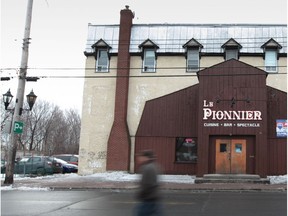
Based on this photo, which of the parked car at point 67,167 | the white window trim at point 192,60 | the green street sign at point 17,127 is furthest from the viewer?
the parked car at point 67,167

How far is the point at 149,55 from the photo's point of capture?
31.5 meters

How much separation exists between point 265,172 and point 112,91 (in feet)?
40.6

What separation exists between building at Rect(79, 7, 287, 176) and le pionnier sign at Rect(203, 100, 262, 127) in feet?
0.20

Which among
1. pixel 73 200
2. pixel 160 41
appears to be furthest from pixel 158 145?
pixel 73 200

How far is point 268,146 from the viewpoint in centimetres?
2708

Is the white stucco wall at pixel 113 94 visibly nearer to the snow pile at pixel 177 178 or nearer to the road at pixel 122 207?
the snow pile at pixel 177 178

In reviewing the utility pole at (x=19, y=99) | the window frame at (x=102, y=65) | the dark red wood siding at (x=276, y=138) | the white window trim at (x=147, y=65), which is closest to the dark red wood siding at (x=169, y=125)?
the white window trim at (x=147, y=65)

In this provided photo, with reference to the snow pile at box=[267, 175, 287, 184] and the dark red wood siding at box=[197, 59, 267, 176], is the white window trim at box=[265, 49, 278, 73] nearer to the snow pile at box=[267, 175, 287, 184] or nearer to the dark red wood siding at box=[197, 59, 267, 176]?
the dark red wood siding at box=[197, 59, 267, 176]

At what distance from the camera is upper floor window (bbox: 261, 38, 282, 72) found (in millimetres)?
29984

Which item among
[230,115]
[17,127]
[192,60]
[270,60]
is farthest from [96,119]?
[270,60]

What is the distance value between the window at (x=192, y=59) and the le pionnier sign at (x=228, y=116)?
18.0ft

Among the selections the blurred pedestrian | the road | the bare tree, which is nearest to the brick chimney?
the road

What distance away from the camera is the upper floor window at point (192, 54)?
101 ft

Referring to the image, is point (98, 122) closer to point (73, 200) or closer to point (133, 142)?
point (133, 142)
